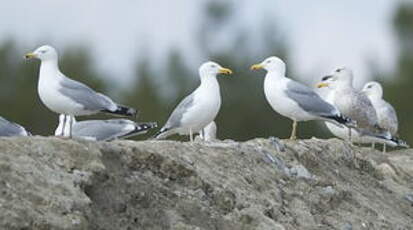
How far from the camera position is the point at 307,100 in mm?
15062

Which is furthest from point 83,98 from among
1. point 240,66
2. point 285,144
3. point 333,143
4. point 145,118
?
point 240,66

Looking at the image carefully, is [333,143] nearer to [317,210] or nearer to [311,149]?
[311,149]

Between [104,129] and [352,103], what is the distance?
406 cm

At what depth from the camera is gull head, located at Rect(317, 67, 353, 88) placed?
702 inches

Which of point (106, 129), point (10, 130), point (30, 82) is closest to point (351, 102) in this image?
point (106, 129)

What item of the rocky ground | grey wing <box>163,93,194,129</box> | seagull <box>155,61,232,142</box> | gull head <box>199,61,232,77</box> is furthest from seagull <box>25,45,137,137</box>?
gull head <box>199,61,232,77</box>

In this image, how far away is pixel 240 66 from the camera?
46.5 metres

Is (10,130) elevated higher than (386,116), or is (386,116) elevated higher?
(10,130)

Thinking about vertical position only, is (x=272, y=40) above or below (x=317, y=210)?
below

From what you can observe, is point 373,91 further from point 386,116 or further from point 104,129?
point 104,129

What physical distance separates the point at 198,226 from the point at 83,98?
2692 millimetres

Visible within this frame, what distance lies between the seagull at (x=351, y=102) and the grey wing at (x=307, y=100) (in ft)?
5.50

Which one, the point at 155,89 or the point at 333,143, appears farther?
the point at 155,89

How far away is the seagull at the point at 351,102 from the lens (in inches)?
669
